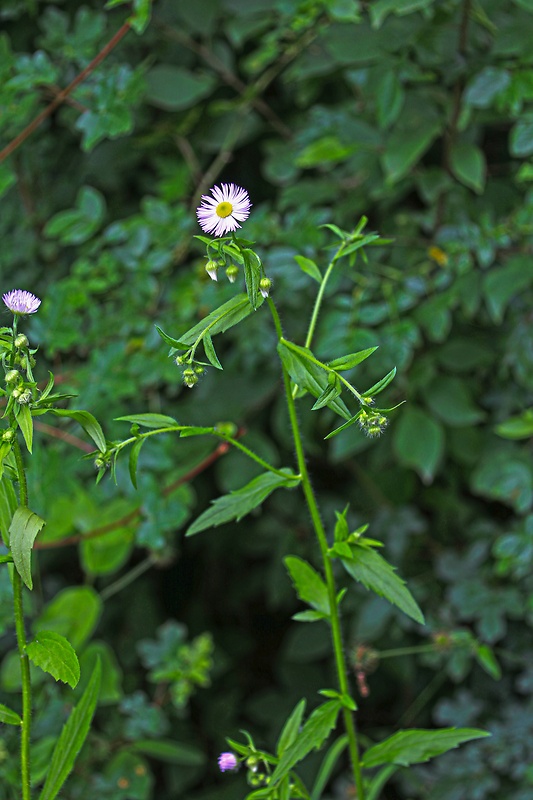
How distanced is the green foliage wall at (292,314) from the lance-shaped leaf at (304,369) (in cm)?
57

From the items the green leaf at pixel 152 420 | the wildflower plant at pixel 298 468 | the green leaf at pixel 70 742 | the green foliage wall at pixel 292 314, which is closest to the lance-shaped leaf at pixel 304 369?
the wildflower plant at pixel 298 468

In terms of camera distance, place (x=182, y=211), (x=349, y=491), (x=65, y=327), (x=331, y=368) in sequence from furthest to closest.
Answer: (x=349, y=491) → (x=182, y=211) → (x=65, y=327) → (x=331, y=368)

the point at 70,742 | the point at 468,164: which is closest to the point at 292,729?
the point at 70,742

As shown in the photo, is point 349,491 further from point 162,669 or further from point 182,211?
point 182,211

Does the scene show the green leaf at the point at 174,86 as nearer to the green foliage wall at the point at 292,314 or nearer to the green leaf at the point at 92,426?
the green foliage wall at the point at 292,314

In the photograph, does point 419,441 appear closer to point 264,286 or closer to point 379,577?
point 379,577

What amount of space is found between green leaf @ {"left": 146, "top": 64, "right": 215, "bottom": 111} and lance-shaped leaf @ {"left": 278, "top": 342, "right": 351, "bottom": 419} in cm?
99

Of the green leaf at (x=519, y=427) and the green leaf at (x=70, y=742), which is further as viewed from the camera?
the green leaf at (x=519, y=427)

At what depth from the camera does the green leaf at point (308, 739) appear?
0.73 m

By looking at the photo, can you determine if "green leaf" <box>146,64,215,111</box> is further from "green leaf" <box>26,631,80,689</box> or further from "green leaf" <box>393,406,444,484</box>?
"green leaf" <box>26,631,80,689</box>

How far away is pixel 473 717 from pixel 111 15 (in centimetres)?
140

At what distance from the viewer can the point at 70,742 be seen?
2.58 feet

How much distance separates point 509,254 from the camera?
1.47 m

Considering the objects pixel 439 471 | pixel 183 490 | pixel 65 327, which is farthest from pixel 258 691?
pixel 65 327
